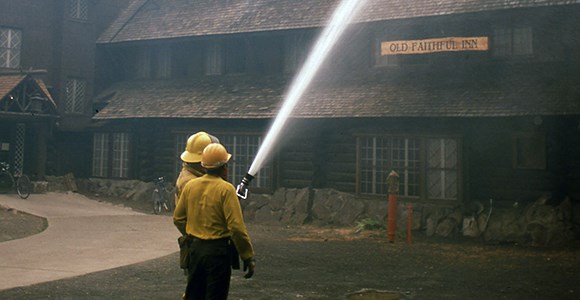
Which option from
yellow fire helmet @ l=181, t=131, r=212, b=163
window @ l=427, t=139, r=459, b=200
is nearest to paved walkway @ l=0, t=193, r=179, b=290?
yellow fire helmet @ l=181, t=131, r=212, b=163

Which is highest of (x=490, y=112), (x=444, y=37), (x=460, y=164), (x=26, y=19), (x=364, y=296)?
(x=26, y=19)

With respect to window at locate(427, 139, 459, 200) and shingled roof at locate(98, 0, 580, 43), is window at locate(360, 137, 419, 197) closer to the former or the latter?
window at locate(427, 139, 459, 200)

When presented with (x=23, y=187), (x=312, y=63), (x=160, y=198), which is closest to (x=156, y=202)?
(x=160, y=198)

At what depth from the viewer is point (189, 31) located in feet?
78.4

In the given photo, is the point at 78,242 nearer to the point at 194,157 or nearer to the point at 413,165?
the point at 194,157

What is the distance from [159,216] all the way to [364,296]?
12618mm

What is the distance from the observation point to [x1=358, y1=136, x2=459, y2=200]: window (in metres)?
17.6

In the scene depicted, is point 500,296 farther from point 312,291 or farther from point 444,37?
point 444,37

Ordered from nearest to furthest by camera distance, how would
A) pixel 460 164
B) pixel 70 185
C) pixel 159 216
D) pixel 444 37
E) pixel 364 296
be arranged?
pixel 364 296 < pixel 460 164 < pixel 444 37 < pixel 159 216 < pixel 70 185

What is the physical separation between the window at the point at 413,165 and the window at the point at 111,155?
1114 centimetres

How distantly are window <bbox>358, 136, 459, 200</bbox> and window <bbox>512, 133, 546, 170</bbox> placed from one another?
163cm

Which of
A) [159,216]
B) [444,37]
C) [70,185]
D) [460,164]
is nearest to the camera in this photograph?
[460,164]

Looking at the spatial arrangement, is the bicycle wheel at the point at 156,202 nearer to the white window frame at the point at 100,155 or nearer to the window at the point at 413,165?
the white window frame at the point at 100,155

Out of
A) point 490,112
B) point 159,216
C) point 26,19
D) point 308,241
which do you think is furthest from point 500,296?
point 26,19
